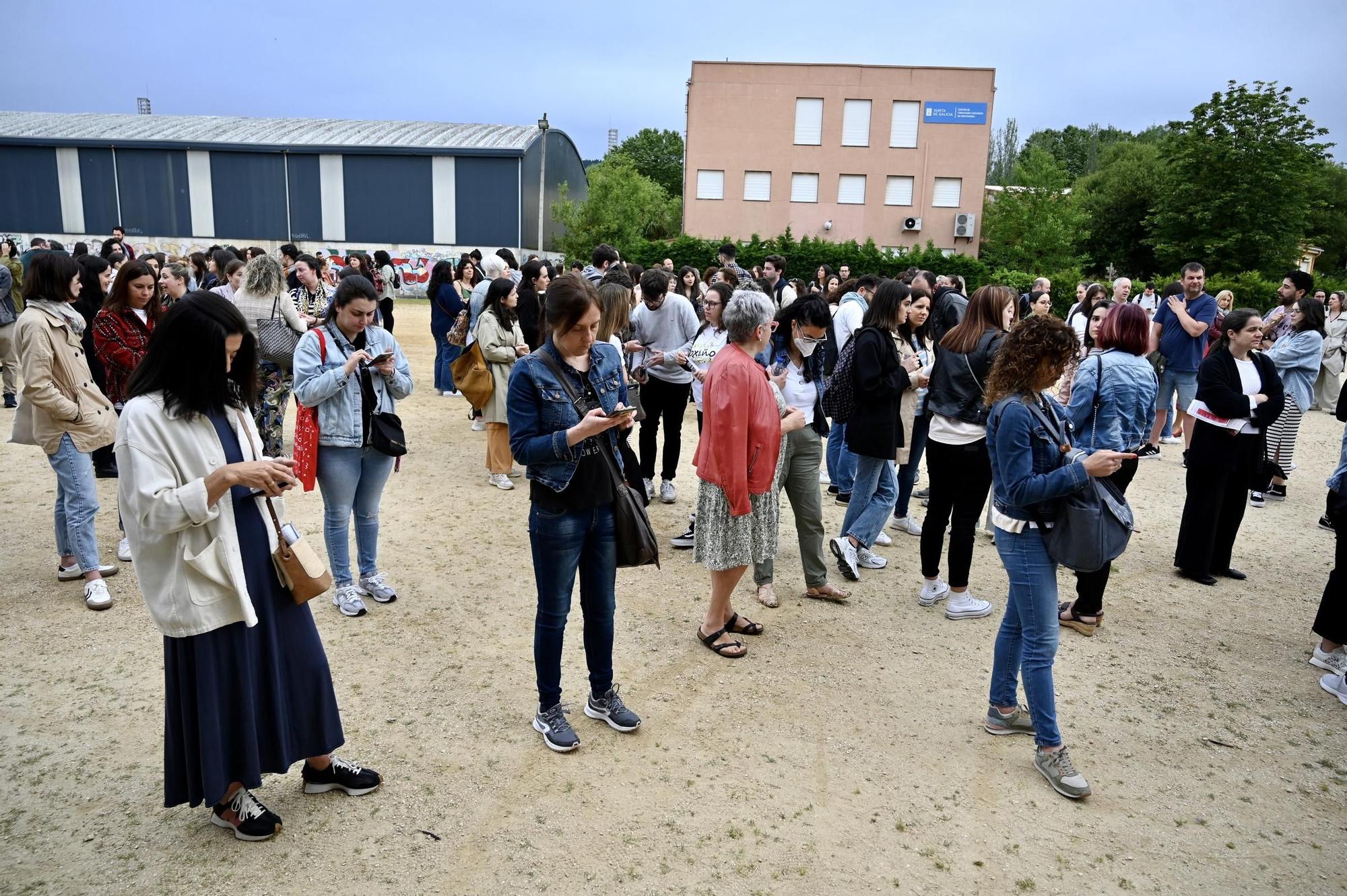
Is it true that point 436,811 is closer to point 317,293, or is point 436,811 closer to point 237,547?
point 237,547

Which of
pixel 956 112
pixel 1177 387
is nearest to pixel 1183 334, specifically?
pixel 1177 387

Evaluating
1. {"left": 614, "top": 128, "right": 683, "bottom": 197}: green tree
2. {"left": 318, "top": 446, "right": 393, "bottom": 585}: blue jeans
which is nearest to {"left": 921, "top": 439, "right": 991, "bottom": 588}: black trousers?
{"left": 318, "top": 446, "right": 393, "bottom": 585}: blue jeans

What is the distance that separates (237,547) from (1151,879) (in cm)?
337

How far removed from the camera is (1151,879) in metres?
3.08

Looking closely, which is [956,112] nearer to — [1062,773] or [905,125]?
[905,125]

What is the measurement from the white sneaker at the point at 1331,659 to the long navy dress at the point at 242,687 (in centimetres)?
523

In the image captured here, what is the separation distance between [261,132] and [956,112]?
27618mm

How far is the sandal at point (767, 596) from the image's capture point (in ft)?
17.6

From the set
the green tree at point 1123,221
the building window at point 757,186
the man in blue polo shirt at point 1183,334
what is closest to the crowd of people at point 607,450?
the man in blue polo shirt at point 1183,334

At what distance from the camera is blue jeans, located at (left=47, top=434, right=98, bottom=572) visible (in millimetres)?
5020

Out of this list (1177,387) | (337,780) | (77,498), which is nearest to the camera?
(337,780)

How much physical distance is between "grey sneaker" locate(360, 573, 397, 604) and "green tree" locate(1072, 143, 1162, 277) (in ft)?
143

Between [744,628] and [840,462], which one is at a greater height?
[840,462]

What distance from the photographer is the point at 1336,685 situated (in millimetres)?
4578
